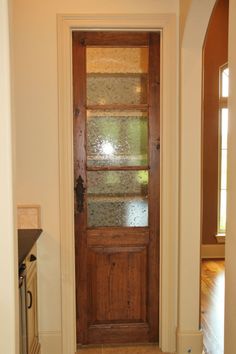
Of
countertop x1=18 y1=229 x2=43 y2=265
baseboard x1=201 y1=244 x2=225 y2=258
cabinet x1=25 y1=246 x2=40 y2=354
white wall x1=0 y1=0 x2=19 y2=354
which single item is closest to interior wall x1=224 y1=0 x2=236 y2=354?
white wall x1=0 y1=0 x2=19 y2=354

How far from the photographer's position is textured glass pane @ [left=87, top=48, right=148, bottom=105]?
2.97m

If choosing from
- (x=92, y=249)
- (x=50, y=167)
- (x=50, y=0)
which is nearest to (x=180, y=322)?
(x=92, y=249)

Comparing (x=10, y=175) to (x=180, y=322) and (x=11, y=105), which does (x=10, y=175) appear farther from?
(x=180, y=322)

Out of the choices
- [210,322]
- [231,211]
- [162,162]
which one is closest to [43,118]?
[162,162]

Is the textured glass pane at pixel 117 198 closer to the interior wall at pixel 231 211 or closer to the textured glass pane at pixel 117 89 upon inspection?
the textured glass pane at pixel 117 89

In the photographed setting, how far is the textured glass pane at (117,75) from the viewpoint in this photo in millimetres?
2973

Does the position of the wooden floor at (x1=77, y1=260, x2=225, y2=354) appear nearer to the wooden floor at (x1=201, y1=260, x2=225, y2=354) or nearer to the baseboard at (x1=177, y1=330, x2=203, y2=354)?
the wooden floor at (x1=201, y1=260, x2=225, y2=354)

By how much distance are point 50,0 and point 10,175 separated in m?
1.87

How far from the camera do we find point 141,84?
3.02m

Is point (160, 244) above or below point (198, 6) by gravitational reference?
below

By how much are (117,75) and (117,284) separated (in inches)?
63.8

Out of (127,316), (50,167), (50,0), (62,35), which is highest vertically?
(50,0)

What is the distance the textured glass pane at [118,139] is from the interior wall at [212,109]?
2.40 metres

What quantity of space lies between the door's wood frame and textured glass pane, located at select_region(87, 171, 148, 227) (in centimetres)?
18
